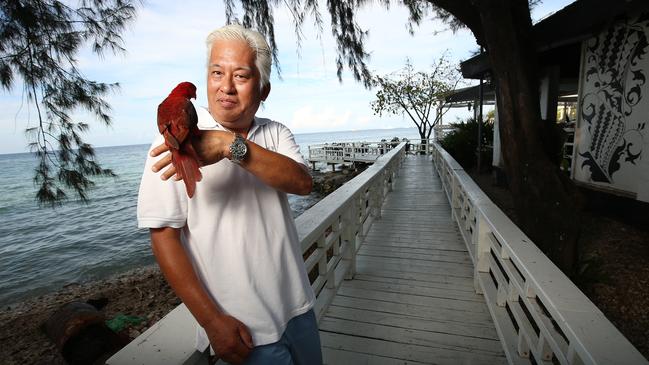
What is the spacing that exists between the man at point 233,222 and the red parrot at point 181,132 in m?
0.06

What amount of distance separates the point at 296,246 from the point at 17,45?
2951 mm

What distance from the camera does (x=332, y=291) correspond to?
8.85ft

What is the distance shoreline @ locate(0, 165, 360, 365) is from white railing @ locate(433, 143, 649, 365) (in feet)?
16.0

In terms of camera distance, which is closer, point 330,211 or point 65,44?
point 330,211

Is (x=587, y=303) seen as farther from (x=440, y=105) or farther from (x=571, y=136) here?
(x=440, y=105)

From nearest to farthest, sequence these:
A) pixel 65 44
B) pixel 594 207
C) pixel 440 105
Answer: pixel 65 44 < pixel 594 207 < pixel 440 105

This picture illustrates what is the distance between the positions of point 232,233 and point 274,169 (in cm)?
23

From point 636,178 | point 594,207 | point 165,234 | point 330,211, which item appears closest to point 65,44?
point 330,211

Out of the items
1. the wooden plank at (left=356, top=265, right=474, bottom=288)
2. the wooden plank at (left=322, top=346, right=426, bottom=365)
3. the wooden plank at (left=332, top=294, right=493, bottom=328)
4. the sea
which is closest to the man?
the wooden plank at (left=322, top=346, right=426, bottom=365)

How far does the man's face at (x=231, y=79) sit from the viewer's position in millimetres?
852

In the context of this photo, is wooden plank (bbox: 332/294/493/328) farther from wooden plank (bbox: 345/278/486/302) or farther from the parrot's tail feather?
the parrot's tail feather

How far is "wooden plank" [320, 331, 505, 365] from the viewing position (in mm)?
2047

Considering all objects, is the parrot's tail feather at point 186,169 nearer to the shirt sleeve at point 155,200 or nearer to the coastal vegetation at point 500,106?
the shirt sleeve at point 155,200

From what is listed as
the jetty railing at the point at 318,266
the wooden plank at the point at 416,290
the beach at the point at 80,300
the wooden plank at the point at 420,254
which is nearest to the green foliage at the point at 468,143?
the jetty railing at the point at 318,266
